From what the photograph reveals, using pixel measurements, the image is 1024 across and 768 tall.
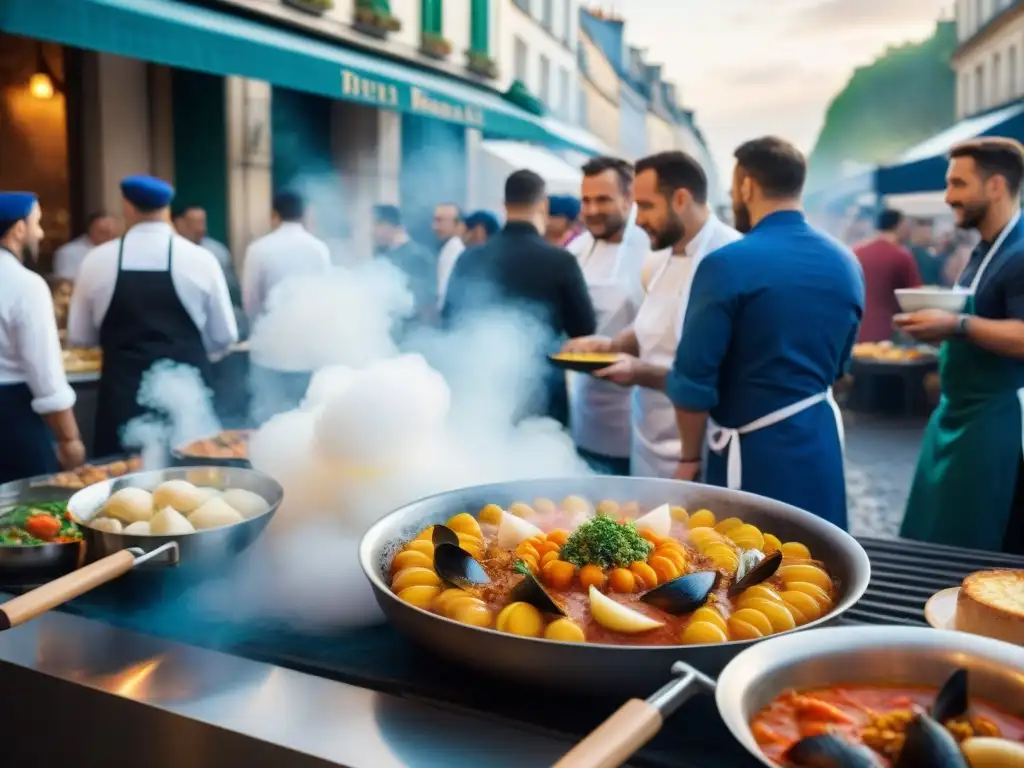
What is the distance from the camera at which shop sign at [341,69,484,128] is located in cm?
756

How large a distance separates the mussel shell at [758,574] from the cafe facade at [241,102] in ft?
15.4

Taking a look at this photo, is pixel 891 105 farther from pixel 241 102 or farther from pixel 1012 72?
pixel 241 102

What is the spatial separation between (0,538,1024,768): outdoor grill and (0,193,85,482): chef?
1843 mm

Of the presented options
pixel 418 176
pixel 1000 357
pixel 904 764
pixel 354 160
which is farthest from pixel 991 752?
pixel 418 176

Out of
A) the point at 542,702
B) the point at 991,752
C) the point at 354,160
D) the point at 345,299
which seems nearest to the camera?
the point at 991,752

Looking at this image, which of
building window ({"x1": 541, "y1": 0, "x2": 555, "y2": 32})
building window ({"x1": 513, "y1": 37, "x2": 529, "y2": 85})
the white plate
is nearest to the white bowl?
the white plate

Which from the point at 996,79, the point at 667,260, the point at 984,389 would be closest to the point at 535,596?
the point at 667,260

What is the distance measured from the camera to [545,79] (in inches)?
779

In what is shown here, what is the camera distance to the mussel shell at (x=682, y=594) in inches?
48.4

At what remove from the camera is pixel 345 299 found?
8.52ft

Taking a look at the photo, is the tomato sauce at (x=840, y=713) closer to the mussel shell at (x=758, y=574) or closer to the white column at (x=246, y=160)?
the mussel shell at (x=758, y=574)

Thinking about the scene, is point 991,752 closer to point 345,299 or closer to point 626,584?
point 626,584

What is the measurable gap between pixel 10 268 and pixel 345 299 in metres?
1.33

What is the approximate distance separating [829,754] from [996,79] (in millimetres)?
29548
